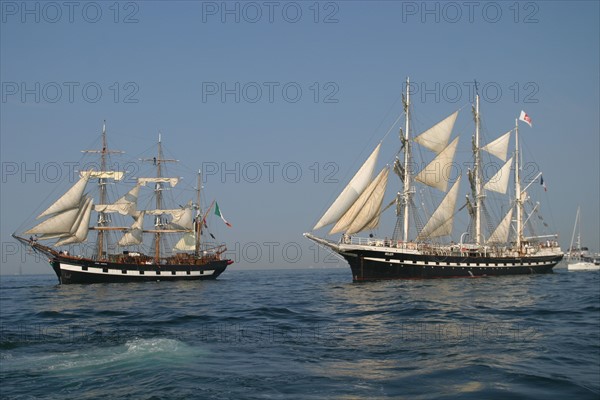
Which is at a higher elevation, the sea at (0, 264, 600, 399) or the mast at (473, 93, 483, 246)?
the mast at (473, 93, 483, 246)

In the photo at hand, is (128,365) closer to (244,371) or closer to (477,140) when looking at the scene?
(244,371)

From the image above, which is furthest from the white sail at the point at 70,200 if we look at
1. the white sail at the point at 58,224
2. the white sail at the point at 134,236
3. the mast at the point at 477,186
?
the mast at the point at 477,186

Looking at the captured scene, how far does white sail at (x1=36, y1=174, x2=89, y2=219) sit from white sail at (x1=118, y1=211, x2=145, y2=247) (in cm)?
1294

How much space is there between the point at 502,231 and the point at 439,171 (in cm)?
1642

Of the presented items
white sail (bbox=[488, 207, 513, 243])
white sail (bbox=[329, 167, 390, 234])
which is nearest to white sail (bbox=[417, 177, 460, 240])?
white sail (bbox=[488, 207, 513, 243])

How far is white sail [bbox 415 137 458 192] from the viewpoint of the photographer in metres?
71.3

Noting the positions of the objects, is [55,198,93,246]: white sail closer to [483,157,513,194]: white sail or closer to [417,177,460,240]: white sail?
[417,177,460,240]: white sail

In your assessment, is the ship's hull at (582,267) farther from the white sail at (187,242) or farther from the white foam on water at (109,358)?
the white foam on water at (109,358)

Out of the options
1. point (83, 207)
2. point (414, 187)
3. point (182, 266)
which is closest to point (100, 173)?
point (83, 207)

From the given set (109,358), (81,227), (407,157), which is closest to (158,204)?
(81,227)

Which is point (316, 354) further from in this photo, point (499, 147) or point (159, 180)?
point (159, 180)

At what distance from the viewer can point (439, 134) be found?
7225cm

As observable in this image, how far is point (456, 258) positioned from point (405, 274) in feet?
26.0

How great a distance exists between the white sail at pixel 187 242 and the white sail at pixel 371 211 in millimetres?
38171
